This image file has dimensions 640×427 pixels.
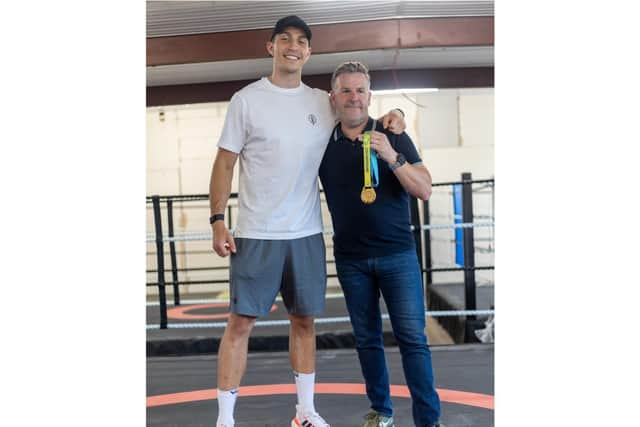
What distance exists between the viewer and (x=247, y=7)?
4.23 m

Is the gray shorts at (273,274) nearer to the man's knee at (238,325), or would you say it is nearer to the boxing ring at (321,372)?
the man's knee at (238,325)

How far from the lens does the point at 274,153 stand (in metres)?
2.00

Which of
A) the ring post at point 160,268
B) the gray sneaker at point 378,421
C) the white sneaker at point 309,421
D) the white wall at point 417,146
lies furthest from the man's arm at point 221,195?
the white wall at point 417,146

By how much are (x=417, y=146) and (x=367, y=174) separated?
6.41 meters

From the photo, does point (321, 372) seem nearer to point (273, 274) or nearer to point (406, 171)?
point (273, 274)

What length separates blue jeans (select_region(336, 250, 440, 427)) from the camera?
6.61 feet

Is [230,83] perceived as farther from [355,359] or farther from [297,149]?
[297,149]

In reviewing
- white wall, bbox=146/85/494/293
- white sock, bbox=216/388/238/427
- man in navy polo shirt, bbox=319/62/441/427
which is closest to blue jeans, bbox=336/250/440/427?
man in navy polo shirt, bbox=319/62/441/427

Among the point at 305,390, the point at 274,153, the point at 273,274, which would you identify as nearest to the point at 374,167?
the point at 274,153

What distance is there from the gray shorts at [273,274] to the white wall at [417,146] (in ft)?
18.3

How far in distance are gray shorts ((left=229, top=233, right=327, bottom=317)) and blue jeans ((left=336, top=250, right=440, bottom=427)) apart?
0.42 feet

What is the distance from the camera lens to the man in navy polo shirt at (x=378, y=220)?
1.98 metres
